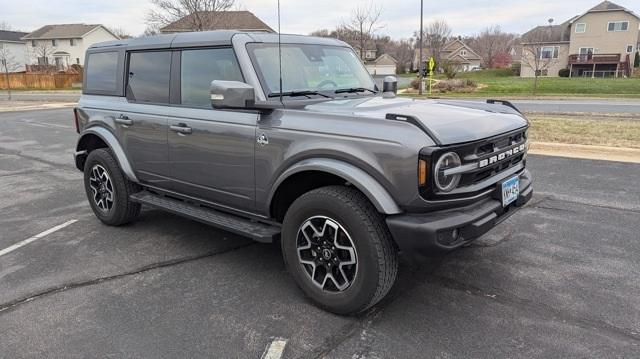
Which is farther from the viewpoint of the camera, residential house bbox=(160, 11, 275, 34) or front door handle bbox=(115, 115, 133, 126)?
residential house bbox=(160, 11, 275, 34)

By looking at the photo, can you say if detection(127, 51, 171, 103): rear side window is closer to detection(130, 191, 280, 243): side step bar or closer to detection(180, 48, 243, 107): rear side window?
detection(180, 48, 243, 107): rear side window

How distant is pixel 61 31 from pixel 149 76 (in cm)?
7934

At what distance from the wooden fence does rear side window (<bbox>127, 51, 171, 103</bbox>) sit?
47.4m

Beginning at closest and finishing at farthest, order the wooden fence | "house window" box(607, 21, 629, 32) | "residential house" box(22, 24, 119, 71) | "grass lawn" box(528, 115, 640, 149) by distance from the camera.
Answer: "grass lawn" box(528, 115, 640, 149)
the wooden fence
"house window" box(607, 21, 629, 32)
"residential house" box(22, 24, 119, 71)

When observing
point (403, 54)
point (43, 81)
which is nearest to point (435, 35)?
point (403, 54)

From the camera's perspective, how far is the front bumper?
2.83m

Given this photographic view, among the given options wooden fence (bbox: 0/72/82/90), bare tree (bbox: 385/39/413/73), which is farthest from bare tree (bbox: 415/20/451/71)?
wooden fence (bbox: 0/72/82/90)

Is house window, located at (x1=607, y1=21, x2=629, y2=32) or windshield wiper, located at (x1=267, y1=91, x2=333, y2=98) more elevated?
house window, located at (x1=607, y1=21, x2=629, y2=32)

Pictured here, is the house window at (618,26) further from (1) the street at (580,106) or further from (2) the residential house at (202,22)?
(2) the residential house at (202,22)

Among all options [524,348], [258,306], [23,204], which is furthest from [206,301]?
[23,204]

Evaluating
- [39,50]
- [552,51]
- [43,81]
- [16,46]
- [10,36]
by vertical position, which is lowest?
[43,81]

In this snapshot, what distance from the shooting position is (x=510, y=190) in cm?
345

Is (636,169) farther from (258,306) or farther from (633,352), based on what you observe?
(258,306)

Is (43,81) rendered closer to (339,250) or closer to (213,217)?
(213,217)
